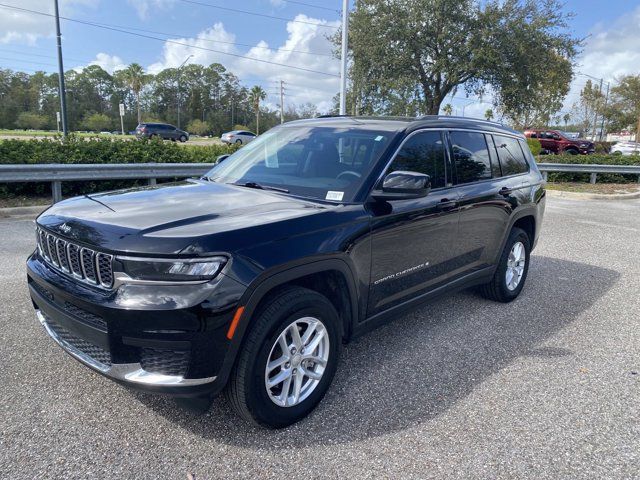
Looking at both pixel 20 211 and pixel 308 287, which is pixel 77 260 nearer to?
pixel 308 287

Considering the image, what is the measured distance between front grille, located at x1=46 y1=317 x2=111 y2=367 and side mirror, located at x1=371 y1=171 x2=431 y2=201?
1863 mm

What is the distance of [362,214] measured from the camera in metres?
3.15

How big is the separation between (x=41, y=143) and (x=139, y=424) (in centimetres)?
876

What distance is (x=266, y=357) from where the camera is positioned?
2596mm

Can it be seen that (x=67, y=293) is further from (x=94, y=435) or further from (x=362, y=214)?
(x=362, y=214)

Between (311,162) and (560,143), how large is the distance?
2991 centimetres

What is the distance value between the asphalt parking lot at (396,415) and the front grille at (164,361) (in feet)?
1.64

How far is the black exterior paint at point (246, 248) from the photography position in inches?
92.5

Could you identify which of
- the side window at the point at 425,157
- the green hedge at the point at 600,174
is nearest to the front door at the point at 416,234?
the side window at the point at 425,157

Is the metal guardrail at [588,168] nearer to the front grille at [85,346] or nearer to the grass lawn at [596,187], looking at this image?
the grass lawn at [596,187]

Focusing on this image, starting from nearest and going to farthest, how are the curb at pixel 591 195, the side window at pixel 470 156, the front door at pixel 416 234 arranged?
the front door at pixel 416 234
the side window at pixel 470 156
the curb at pixel 591 195

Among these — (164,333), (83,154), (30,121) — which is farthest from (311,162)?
(30,121)

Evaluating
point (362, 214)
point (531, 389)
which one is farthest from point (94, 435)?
point (531, 389)

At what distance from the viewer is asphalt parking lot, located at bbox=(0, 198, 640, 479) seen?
8.25ft
